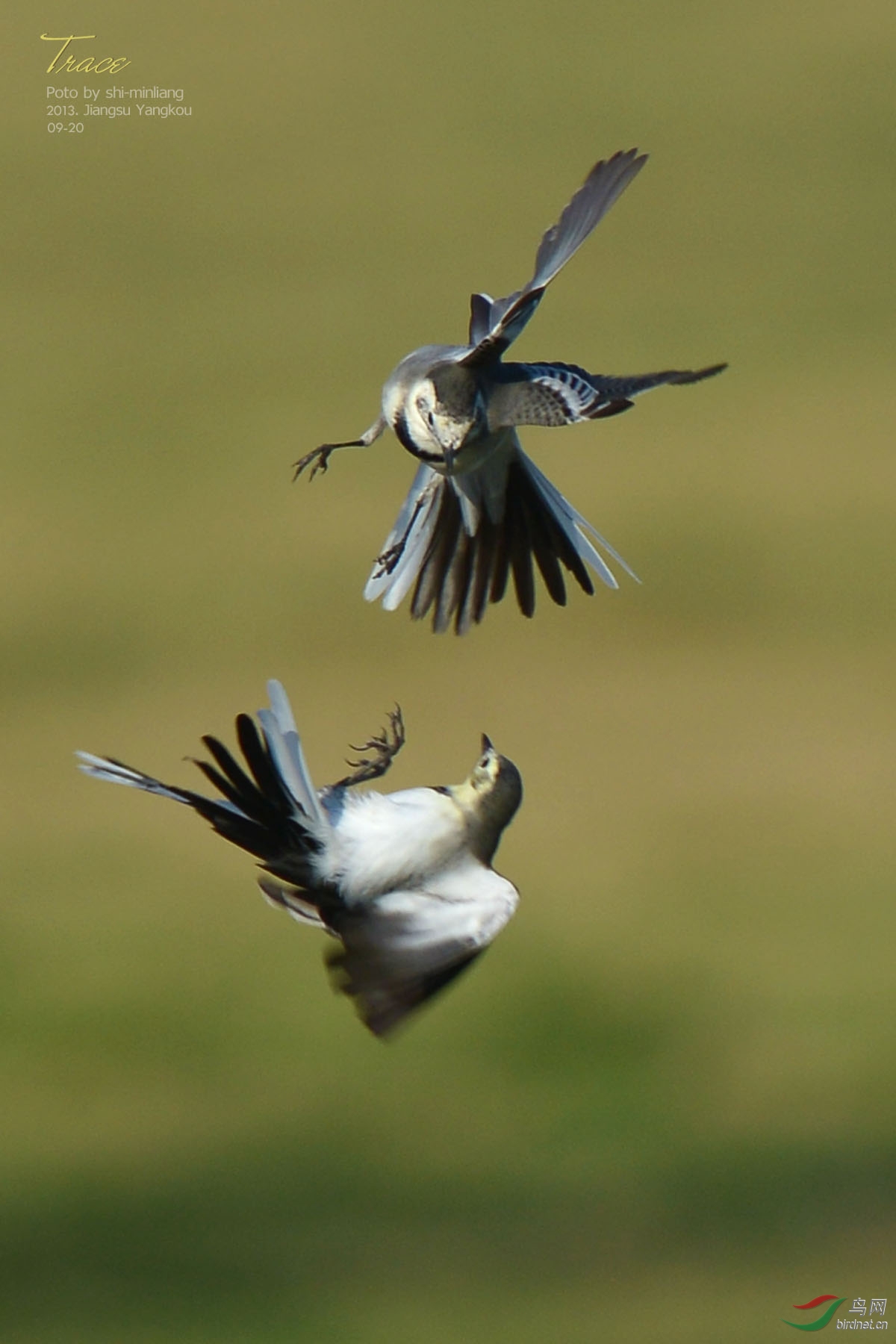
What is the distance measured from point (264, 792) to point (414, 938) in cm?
24

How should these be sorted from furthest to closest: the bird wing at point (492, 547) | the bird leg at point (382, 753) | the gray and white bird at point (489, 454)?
the bird leg at point (382, 753), the bird wing at point (492, 547), the gray and white bird at point (489, 454)

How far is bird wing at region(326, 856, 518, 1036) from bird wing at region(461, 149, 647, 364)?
2.07 feet

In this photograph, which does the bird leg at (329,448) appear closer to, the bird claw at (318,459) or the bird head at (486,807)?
the bird claw at (318,459)

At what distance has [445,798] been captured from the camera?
3002 millimetres

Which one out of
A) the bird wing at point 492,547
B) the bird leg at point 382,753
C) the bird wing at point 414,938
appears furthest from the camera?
the bird leg at point 382,753

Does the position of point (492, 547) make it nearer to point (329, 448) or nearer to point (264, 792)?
point (329, 448)

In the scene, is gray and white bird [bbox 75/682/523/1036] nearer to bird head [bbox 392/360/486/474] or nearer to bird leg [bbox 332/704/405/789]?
bird leg [bbox 332/704/405/789]

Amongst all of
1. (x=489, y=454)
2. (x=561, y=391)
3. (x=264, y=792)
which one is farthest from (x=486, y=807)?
(x=561, y=391)

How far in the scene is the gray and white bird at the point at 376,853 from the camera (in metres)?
2.83

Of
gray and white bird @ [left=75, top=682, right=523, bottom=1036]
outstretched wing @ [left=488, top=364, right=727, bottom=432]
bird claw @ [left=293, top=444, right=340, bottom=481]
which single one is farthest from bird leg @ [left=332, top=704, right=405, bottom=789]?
outstretched wing @ [left=488, top=364, right=727, bottom=432]

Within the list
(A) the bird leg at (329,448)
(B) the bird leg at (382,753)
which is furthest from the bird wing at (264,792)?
(A) the bird leg at (329,448)

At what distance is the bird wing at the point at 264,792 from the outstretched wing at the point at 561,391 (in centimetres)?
39

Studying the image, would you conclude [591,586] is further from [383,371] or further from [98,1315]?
[383,371]

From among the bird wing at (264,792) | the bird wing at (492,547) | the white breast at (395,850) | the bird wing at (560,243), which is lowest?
the white breast at (395,850)
